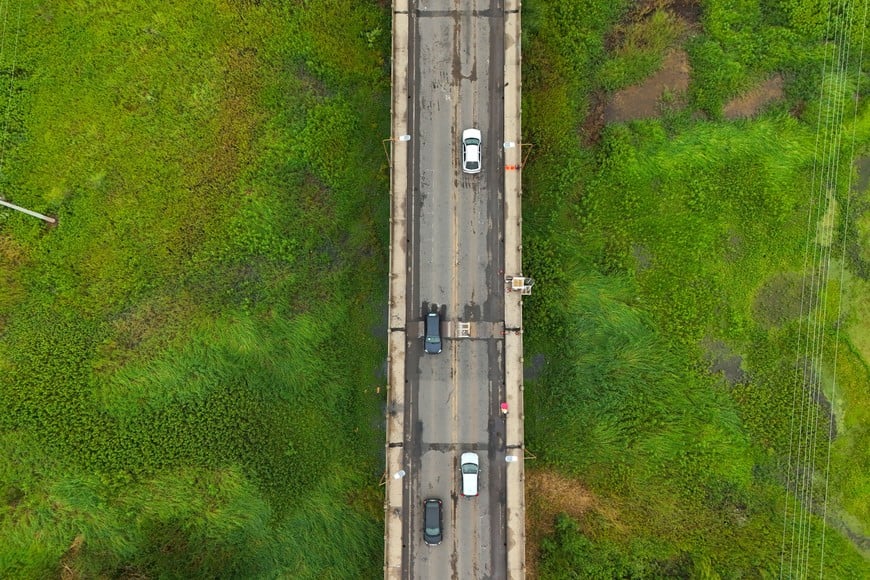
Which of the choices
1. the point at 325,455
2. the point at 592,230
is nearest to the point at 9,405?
the point at 325,455

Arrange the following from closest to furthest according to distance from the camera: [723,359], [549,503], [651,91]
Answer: [549,503] < [723,359] < [651,91]

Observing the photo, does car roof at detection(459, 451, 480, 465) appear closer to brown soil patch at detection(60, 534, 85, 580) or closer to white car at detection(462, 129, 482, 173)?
white car at detection(462, 129, 482, 173)

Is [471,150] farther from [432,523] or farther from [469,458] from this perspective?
[432,523]

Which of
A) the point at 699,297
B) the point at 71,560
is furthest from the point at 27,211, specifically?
the point at 699,297

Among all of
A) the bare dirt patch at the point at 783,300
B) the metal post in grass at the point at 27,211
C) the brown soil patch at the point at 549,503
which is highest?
the metal post in grass at the point at 27,211

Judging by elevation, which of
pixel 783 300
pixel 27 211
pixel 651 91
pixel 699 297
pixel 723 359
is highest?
pixel 651 91

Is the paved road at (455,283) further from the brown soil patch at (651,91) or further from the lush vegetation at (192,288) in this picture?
the brown soil patch at (651,91)

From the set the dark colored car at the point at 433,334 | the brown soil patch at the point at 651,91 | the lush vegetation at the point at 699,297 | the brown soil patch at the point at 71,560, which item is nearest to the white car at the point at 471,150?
the lush vegetation at the point at 699,297
